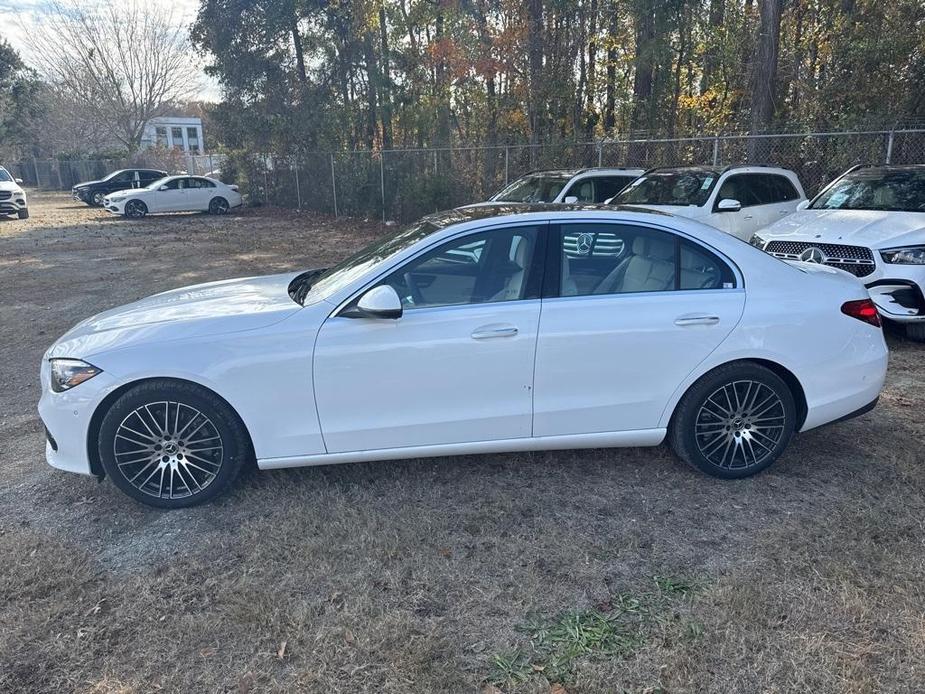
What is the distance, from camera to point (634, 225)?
396cm

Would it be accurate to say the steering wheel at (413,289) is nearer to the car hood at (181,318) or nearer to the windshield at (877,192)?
the car hood at (181,318)

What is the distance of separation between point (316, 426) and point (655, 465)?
2084 mm

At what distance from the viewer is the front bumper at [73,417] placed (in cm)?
358

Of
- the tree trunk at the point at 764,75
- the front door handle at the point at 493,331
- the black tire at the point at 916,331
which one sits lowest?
the black tire at the point at 916,331

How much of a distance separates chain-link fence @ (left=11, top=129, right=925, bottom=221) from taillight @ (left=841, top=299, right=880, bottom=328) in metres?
6.99

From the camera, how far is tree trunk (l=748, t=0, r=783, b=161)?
12266mm

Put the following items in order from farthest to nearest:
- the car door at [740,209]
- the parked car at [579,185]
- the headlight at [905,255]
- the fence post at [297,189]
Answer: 1. the fence post at [297,189]
2. the parked car at [579,185]
3. the car door at [740,209]
4. the headlight at [905,255]

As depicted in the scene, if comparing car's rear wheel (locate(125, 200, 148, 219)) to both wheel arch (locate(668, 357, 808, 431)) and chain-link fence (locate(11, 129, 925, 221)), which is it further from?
wheel arch (locate(668, 357, 808, 431))

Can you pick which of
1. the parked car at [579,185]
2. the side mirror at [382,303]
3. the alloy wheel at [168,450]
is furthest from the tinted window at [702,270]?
the parked car at [579,185]

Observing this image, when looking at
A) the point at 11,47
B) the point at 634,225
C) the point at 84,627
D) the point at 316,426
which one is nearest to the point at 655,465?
the point at 634,225

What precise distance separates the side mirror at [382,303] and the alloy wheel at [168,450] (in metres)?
1.04

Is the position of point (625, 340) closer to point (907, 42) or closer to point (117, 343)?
point (117, 343)

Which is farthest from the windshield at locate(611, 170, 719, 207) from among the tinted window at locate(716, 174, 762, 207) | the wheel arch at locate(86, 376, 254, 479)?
the wheel arch at locate(86, 376, 254, 479)

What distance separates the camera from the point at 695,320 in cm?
381
